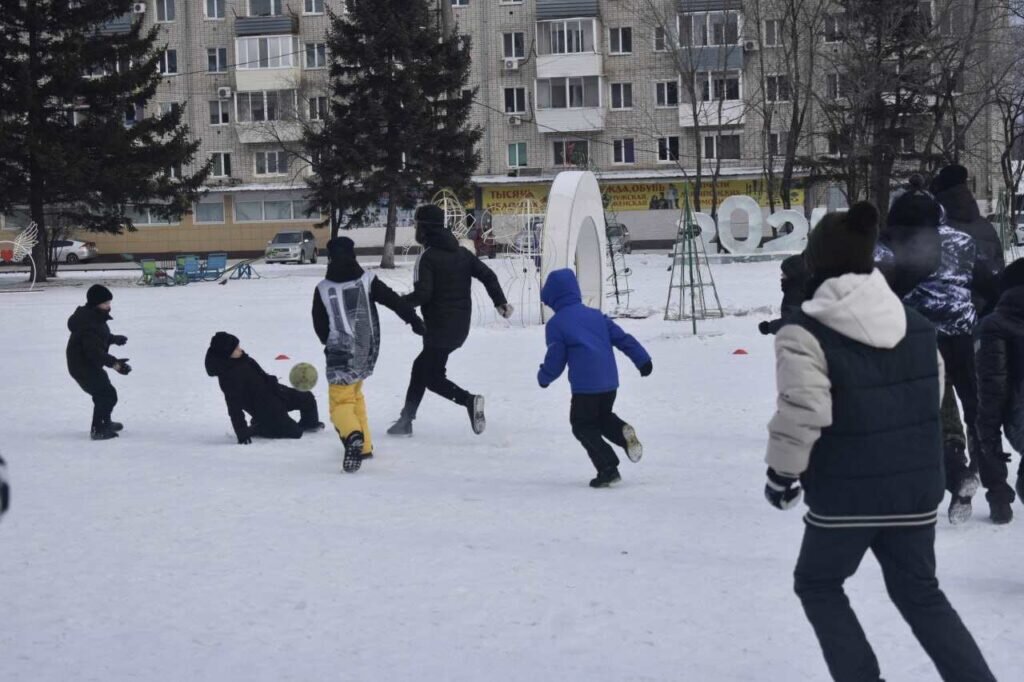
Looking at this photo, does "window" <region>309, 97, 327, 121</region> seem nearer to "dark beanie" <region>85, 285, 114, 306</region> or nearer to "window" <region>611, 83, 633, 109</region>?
"window" <region>611, 83, 633, 109</region>

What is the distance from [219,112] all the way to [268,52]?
3732 mm

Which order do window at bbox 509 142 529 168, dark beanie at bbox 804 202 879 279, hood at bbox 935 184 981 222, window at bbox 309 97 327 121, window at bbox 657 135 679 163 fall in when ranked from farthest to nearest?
window at bbox 509 142 529 168
window at bbox 657 135 679 163
window at bbox 309 97 327 121
hood at bbox 935 184 981 222
dark beanie at bbox 804 202 879 279

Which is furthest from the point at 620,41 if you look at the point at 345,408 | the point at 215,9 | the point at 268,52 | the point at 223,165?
the point at 345,408

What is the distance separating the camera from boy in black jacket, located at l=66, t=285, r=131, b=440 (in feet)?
35.1

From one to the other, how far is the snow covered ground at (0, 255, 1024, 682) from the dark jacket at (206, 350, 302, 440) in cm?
19

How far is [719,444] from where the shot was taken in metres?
9.69

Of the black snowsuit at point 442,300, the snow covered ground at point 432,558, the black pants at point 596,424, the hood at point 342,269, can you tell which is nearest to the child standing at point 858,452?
the snow covered ground at point 432,558

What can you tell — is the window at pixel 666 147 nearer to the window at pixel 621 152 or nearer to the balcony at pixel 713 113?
the balcony at pixel 713 113

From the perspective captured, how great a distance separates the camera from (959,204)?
22.9 feet

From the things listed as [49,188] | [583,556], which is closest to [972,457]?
[583,556]

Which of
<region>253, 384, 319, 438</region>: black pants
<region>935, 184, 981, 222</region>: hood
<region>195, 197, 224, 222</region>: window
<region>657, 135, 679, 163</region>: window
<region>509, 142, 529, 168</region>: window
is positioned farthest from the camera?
<region>195, 197, 224, 222</region>: window

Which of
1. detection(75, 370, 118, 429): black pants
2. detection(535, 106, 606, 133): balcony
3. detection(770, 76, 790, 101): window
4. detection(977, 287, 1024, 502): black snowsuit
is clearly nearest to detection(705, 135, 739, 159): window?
detection(535, 106, 606, 133): balcony

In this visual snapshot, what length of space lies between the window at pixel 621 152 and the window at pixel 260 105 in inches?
576

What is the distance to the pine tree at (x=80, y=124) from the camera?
37.8m
